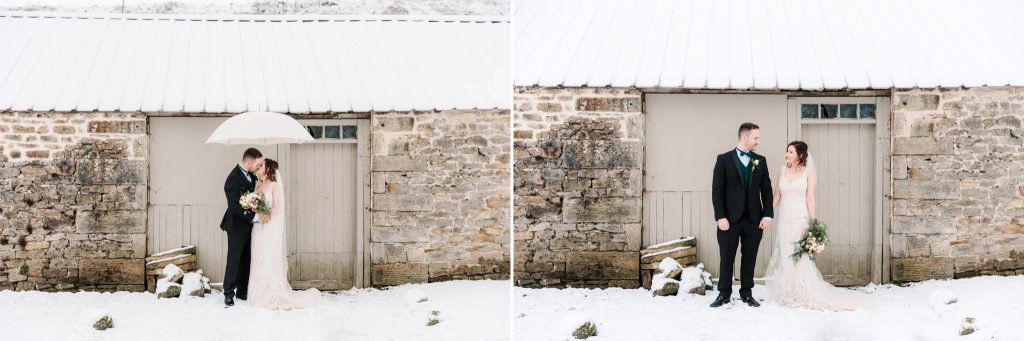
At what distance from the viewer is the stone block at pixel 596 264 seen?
19.6 ft

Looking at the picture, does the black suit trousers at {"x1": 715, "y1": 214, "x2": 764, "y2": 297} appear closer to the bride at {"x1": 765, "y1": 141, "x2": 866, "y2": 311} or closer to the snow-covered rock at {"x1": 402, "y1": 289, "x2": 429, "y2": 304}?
the bride at {"x1": 765, "y1": 141, "x2": 866, "y2": 311}

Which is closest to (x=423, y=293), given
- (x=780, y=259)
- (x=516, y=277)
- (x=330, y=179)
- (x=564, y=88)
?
(x=516, y=277)

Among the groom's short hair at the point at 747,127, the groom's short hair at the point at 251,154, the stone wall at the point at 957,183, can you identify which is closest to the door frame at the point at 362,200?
the groom's short hair at the point at 251,154

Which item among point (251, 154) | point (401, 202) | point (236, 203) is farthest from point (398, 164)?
point (236, 203)

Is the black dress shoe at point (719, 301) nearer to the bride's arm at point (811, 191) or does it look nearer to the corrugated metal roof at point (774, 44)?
the bride's arm at point (811, 191)

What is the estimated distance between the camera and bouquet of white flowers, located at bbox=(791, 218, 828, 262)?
16.9 ft

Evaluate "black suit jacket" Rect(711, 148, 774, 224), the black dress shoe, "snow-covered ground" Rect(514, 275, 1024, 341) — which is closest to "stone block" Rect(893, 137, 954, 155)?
"snow-covered ground" Rect(514, 275, 1024, 341)

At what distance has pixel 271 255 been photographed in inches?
226

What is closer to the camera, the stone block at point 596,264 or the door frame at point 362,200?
the stone block at point 596,264

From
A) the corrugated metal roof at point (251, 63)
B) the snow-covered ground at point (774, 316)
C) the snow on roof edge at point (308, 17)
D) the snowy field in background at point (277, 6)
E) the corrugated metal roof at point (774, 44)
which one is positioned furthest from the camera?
the snow on roof edge at point (308, 17)

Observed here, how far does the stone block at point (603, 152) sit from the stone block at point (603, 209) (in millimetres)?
281

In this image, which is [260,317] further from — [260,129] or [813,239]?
[813,239]

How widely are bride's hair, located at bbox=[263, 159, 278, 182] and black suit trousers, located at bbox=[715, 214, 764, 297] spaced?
125 inches

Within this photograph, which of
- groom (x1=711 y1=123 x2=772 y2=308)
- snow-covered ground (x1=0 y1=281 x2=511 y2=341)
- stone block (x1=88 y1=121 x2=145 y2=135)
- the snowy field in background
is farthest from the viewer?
the snowy field in background
